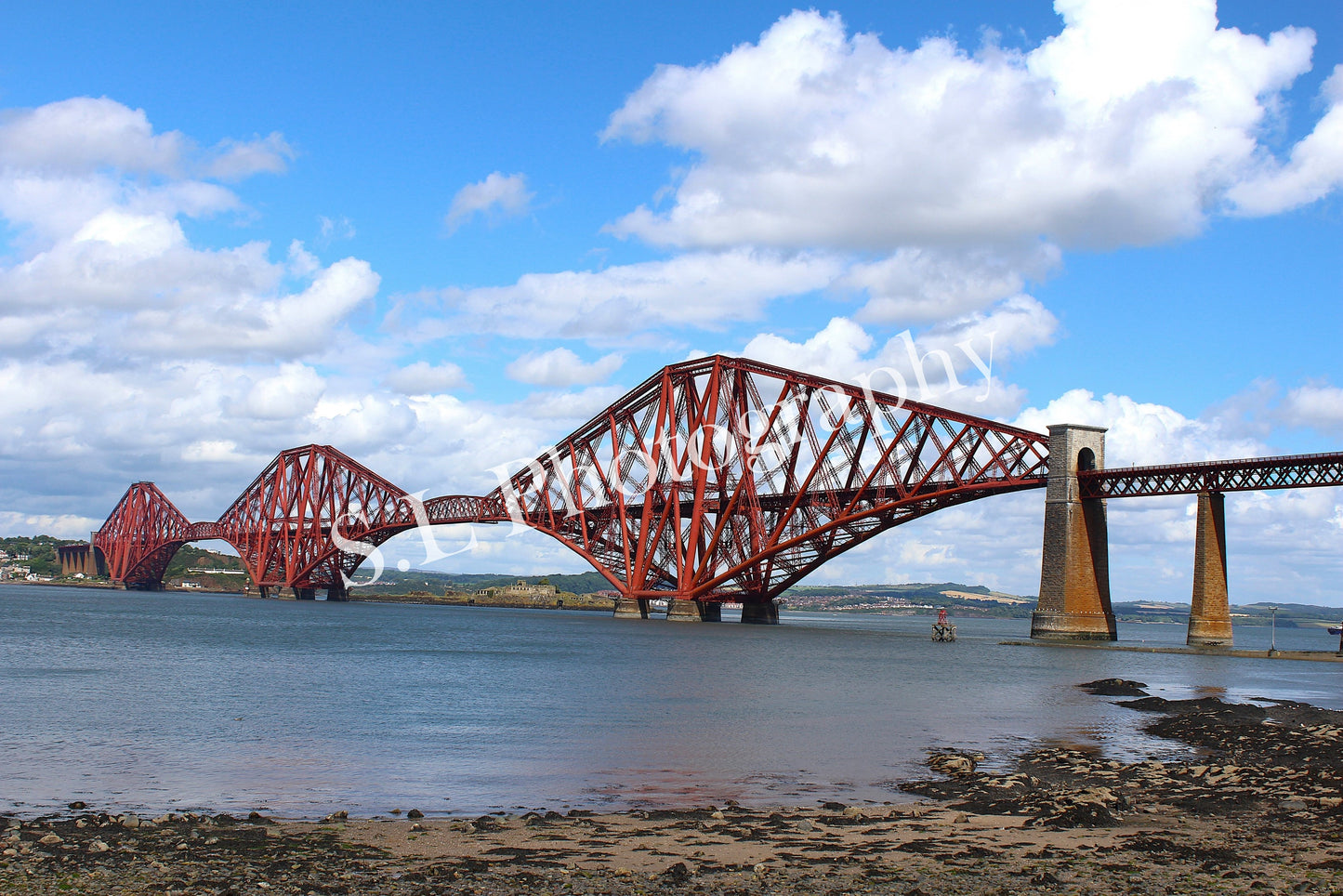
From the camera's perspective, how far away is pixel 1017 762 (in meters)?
22.1

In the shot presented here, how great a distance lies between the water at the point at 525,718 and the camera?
18812 millimetres

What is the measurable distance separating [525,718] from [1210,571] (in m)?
43.9

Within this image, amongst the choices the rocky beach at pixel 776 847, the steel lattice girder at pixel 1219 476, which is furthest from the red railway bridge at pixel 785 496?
the rocky beach at pixel 776 847

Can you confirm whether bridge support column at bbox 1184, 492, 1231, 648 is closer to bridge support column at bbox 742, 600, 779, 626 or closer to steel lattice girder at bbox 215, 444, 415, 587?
bridge support column at bbox 742, 600, 779, 626

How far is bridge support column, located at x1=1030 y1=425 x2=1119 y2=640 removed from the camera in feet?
216

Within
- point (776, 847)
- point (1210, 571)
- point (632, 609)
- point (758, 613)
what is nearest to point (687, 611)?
A: point (632, 609)

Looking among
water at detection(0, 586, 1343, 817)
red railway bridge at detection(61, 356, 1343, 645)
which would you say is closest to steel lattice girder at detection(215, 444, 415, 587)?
red railway bridge at detection(61, 356, 1343, 645)

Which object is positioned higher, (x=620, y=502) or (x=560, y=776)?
(x=620, y=502)

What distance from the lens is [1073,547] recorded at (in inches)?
2584

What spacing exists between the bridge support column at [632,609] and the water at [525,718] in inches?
1441

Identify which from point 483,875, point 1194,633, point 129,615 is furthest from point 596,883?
point 129,615

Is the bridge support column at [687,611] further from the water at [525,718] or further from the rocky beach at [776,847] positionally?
the rocky beach at [776,847]

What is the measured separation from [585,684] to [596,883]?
96.2ft

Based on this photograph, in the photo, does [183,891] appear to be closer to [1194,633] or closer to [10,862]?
[10,862]
